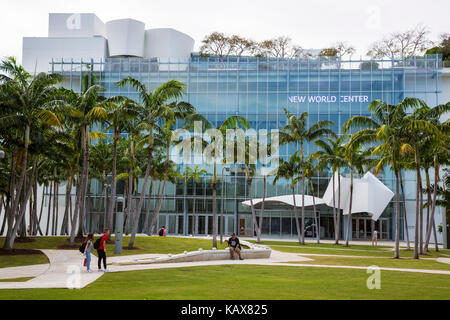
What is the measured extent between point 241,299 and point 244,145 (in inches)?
1082

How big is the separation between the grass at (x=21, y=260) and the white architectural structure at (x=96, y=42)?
38259 mm

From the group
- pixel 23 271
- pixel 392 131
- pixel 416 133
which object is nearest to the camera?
pixel 23 271

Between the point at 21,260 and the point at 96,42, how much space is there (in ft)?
149

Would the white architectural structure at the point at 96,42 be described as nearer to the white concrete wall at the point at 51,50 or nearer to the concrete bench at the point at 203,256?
the white concrete wall at the point at 51,50

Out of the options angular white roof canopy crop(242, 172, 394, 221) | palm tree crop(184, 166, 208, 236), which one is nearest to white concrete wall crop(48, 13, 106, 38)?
palm tree crop(184, 166, 208, 236)

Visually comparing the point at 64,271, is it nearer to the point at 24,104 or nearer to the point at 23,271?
the point at 23,271

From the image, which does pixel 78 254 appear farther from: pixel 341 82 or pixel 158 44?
pixel 158 44

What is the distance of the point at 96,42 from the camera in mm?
62812

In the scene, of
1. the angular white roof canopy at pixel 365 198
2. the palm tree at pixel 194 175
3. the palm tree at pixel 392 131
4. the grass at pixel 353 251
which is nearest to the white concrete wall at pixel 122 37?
the palm tree at pixel 194 175

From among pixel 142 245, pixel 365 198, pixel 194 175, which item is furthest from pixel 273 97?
pixel 142 245

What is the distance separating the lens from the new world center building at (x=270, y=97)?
5403 cm

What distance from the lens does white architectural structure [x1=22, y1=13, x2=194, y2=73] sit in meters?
62.0

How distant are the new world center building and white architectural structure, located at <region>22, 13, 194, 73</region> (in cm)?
360
